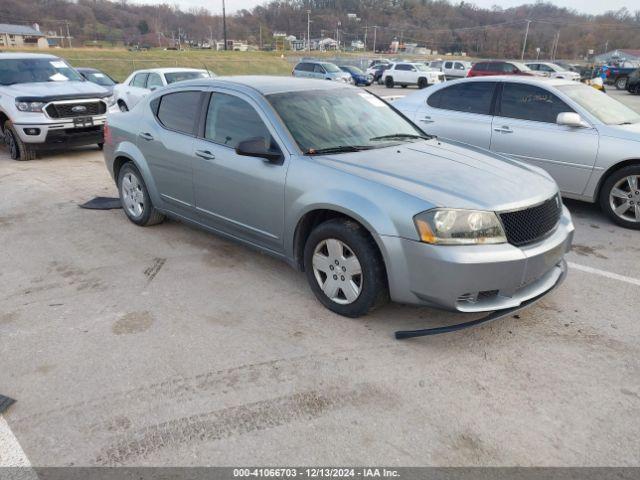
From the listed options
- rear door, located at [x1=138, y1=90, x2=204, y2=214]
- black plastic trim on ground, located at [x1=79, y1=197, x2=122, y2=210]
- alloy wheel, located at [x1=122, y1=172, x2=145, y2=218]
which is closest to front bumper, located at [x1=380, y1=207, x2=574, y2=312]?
rear door, located at [x1=138, y1=90, x2=204, y2=214]

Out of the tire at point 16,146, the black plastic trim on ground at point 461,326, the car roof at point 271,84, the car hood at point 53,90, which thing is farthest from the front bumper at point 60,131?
the black plastic trim on ground at point 461,326

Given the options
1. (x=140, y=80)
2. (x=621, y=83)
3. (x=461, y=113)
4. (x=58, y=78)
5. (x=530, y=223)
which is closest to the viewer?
(x=530, y=223)

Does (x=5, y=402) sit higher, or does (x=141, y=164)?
(x=141, y=164)

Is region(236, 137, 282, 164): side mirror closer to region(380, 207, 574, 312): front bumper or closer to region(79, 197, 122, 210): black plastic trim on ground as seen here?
region(380, 207, 574, 312): front bumper

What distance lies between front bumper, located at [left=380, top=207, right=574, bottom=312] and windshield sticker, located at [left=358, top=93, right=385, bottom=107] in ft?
6.51

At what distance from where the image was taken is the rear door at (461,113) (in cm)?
678

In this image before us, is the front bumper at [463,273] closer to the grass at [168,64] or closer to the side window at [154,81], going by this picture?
the side window at [154,81]

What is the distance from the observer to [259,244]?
4301mm

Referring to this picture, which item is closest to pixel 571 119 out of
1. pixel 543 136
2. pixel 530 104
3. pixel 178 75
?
pixel 543 136

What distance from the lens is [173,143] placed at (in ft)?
16.1

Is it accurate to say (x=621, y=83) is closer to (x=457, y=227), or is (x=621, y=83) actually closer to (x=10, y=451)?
(x=457, y=227)

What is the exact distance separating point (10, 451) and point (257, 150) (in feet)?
7.83

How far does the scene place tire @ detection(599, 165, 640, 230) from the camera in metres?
5.64

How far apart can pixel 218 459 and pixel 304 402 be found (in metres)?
0.59
